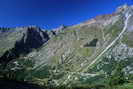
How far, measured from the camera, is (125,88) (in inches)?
6875

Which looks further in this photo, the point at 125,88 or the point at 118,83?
the point at 118,83

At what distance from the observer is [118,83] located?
198625 millimetres

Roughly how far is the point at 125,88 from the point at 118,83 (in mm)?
24002
